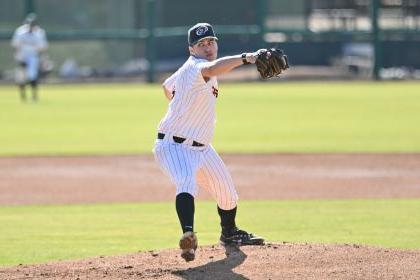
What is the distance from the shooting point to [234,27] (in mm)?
29875

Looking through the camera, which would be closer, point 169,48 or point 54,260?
point 54,260

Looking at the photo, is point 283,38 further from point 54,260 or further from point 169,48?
point 54,260

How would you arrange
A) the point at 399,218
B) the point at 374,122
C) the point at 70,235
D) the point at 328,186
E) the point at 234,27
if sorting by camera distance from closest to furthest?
1. the point at 70,235
2. the point at 399,218
3. the point at 328,186
4. the point at 374,122
5. the point at 234,27

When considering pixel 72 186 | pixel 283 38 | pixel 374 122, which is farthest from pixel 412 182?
pixel 283 38

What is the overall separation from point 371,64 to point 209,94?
23498mm

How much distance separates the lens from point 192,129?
7066 mm

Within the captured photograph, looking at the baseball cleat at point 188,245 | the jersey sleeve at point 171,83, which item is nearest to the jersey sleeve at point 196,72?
the jersey sleeve at point 171,83

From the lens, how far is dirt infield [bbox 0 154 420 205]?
1100 cm

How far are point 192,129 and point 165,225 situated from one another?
2227 millimetres

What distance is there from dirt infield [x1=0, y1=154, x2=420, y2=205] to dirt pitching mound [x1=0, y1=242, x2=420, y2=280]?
12.0 feet

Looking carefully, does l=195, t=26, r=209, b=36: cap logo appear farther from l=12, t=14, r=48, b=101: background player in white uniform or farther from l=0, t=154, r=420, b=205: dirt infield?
l=12, t=14, r=48, b=101: background player in white uniform

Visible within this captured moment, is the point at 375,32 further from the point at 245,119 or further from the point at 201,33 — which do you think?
the point at 201,33

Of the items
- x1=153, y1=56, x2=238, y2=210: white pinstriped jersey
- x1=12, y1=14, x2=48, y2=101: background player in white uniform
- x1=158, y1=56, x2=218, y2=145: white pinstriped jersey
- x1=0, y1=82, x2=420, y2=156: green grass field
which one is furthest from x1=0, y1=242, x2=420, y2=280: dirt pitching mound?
x1=12, y1=14, x2=48, y2=101: background player in white uniform

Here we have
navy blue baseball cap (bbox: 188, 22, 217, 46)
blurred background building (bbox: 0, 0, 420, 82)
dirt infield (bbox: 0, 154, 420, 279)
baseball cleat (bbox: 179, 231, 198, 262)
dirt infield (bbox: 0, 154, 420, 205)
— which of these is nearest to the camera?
baseball cleat (bbox: 179, 231, 198, 262)
